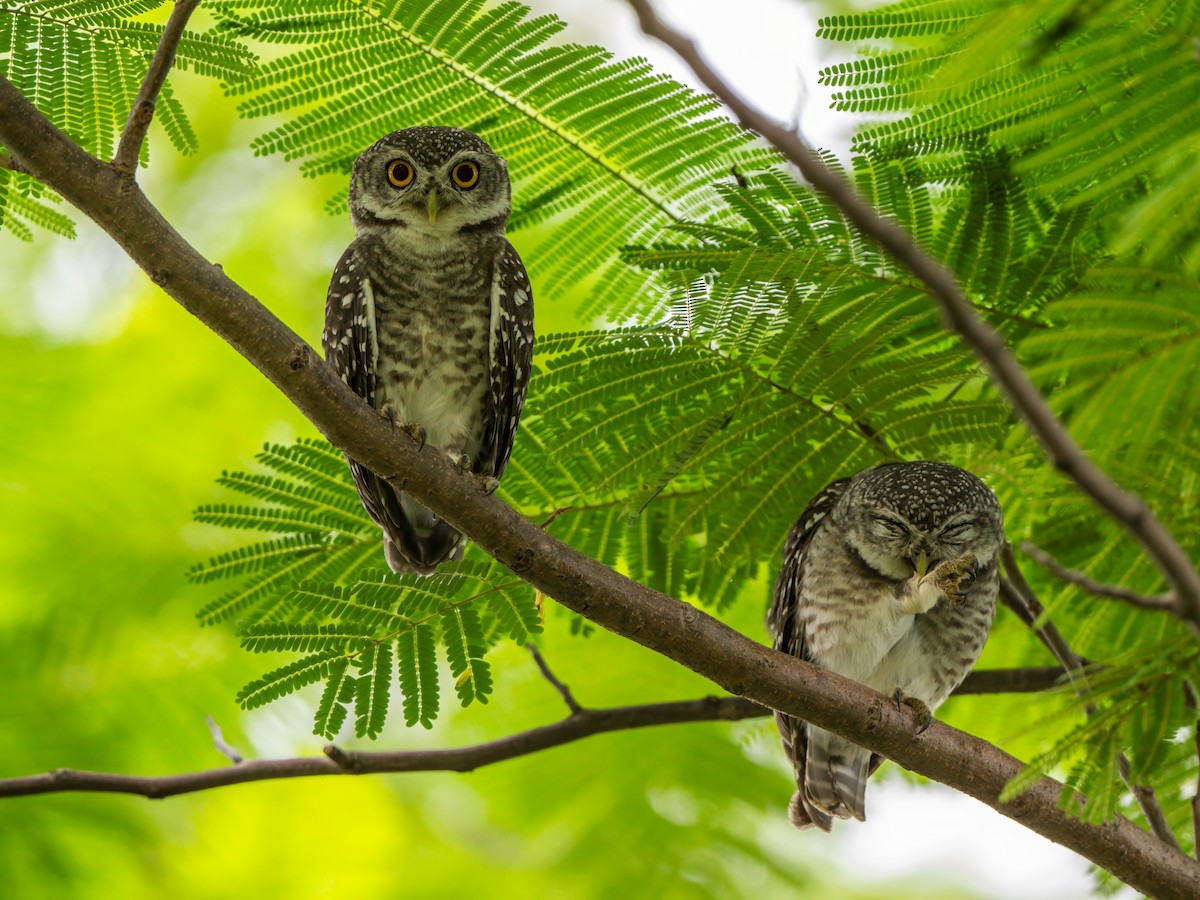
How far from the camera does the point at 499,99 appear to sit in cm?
365

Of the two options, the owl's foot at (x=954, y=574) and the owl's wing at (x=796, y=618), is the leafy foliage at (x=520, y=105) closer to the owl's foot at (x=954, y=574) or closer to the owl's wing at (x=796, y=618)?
the owl's wing at (x=796, y=618)

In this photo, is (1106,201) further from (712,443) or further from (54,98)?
(54,98)

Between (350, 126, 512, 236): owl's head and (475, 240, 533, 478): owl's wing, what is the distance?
19cm

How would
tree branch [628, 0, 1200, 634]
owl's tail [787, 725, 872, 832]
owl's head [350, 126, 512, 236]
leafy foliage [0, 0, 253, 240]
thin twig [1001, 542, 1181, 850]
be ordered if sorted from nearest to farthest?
tree branch [628, 0, 1200, 634] < thin twig [1001, 542, 1181, 850] < leafy foliage [0, 0, 253, 240] < owl's head [350, 126, 512, 236] < owl's tail [787, 725, 872, 832]

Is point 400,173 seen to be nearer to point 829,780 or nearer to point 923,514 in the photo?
point 923,514

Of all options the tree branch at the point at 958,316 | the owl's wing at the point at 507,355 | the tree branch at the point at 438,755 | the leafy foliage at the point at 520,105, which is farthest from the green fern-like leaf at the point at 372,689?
the tree branch at the point at 958,316

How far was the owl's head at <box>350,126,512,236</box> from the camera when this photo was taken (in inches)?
152

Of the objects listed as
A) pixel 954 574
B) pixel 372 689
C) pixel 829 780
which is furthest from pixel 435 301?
pixel 829 780

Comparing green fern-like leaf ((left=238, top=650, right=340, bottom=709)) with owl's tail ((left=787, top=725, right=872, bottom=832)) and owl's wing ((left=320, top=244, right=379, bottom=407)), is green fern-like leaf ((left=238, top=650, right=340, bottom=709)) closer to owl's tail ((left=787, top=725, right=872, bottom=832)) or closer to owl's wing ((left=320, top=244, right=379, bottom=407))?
owl's wing ((left=320, top=244, right=379, bottom=407))

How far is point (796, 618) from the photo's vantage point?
4227 mm

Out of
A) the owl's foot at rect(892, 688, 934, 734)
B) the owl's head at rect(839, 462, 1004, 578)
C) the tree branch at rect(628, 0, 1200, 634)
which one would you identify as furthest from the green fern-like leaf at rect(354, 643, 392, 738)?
the tree branch at rect(628, 0, 1200, 634)

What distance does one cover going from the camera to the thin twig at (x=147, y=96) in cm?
246

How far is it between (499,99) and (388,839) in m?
4.08

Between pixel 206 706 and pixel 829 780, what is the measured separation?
8.42ft
